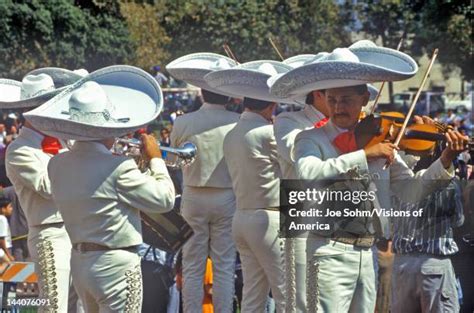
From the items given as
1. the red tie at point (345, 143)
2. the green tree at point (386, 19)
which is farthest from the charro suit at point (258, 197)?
the green tree at point (386, 19)

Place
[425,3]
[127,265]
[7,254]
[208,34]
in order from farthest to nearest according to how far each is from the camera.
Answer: [208,34]
[425,3]
[7,254]
[127,265]

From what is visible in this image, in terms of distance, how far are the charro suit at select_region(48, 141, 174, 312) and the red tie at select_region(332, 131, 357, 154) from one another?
97 cm

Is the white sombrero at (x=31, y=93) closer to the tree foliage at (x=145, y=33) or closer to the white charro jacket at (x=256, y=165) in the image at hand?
the white charro jacket at (x=256, y=165)

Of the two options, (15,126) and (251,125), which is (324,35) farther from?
(251,125)

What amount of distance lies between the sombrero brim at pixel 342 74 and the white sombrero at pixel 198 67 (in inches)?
103

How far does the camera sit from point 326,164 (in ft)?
19.4

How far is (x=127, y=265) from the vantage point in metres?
6.34

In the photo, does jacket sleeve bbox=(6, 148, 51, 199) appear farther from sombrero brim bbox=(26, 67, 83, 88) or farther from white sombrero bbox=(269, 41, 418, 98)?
white sombrero bbox=(269, 41, 418, 98)

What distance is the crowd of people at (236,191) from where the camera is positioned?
20.0 feet

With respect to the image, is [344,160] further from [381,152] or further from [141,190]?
[141,190]

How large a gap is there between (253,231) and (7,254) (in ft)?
11.2

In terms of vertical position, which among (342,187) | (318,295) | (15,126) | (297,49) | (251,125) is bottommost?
(318,295)

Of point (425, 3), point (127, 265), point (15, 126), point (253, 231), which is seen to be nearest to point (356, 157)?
point (127, 265)

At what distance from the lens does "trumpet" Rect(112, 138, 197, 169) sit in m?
7.02
